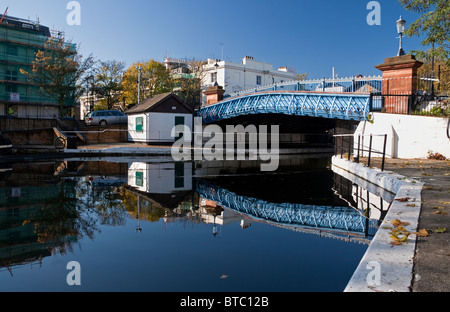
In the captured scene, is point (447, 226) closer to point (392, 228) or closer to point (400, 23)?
point (392, 228)

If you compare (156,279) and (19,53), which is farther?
(19,53)

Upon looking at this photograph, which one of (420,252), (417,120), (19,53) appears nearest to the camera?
(420,252)

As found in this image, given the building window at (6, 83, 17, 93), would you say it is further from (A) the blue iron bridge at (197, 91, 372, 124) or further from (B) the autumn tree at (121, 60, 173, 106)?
(A) the blue iron bridge at (197, 91, 372, 124)

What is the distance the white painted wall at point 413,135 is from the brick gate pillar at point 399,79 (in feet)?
2.93

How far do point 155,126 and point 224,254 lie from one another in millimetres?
27117

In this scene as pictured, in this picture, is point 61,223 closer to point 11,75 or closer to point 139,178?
point 139,178


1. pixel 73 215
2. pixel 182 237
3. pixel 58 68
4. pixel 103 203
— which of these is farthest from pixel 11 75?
pixel 182 237

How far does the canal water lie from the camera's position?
3.83 meters

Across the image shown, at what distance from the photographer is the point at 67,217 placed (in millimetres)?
6699

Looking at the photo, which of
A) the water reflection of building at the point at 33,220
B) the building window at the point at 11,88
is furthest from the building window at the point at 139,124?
the building window at the point at 11,88

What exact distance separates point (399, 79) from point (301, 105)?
6229mm

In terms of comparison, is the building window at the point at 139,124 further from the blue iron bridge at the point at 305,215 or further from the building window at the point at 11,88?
the blue iron bridge at the point at 305,215

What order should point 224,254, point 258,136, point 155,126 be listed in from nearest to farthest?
1. point 224,254
2. point 155,126
3. point 258,136
